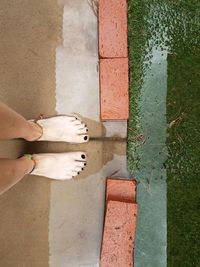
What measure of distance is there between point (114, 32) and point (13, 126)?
86 centimetres

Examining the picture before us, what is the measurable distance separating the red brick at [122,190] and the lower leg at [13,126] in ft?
1.69

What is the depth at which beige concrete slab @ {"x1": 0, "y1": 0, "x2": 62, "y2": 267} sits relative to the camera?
7.76 feet

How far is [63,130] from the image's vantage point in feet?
7.61

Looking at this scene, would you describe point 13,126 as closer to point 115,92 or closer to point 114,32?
point 115,92

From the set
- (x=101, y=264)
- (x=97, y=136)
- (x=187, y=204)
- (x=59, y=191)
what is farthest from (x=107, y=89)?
(x=101, y=264)

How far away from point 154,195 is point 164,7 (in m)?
1.07

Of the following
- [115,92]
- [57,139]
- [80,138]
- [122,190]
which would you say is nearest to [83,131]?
[80,138]

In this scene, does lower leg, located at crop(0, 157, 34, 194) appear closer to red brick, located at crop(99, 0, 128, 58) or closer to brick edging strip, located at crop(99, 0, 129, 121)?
brick edging strip, located at crop(99, 0, 129, 121)

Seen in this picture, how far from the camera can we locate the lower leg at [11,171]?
5.88 feet

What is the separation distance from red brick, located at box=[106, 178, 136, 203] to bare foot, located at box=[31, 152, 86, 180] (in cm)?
20

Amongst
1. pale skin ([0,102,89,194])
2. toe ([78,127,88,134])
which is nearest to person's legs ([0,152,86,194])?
pale skin ([0,102,89,194])

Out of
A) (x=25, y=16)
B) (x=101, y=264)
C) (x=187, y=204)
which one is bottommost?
(x=101, y=264)

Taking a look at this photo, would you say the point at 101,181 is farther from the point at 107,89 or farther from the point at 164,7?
the point at 164,7

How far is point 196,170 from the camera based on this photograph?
2330 millimetres
